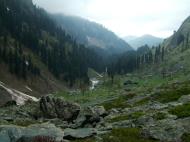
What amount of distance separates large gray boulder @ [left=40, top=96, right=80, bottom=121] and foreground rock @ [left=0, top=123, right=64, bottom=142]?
3073cm

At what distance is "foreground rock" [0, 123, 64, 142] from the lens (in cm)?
2275

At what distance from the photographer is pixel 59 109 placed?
60.4 metres

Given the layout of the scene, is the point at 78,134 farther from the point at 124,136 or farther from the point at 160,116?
the point at 160,116

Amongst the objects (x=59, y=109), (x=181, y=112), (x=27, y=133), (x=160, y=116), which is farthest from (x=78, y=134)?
(x=59, y=109)

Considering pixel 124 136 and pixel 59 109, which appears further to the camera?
pixel 59 109

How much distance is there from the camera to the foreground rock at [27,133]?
2275 centimetres

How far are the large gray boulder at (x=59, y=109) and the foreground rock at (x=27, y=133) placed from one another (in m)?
30.7

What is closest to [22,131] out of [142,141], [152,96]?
[142,141]

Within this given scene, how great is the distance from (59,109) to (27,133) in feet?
121

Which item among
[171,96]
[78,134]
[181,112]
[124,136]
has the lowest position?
[124,136]

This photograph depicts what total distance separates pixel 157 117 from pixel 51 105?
30284 mm

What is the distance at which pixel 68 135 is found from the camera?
1052 inches

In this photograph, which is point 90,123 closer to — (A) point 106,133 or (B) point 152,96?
(A) point 106,133

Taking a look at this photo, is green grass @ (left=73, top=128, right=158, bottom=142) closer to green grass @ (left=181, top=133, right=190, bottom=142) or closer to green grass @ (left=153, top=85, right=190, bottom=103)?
green grass @ (left=181, top=133, right=190, bottom=142)
